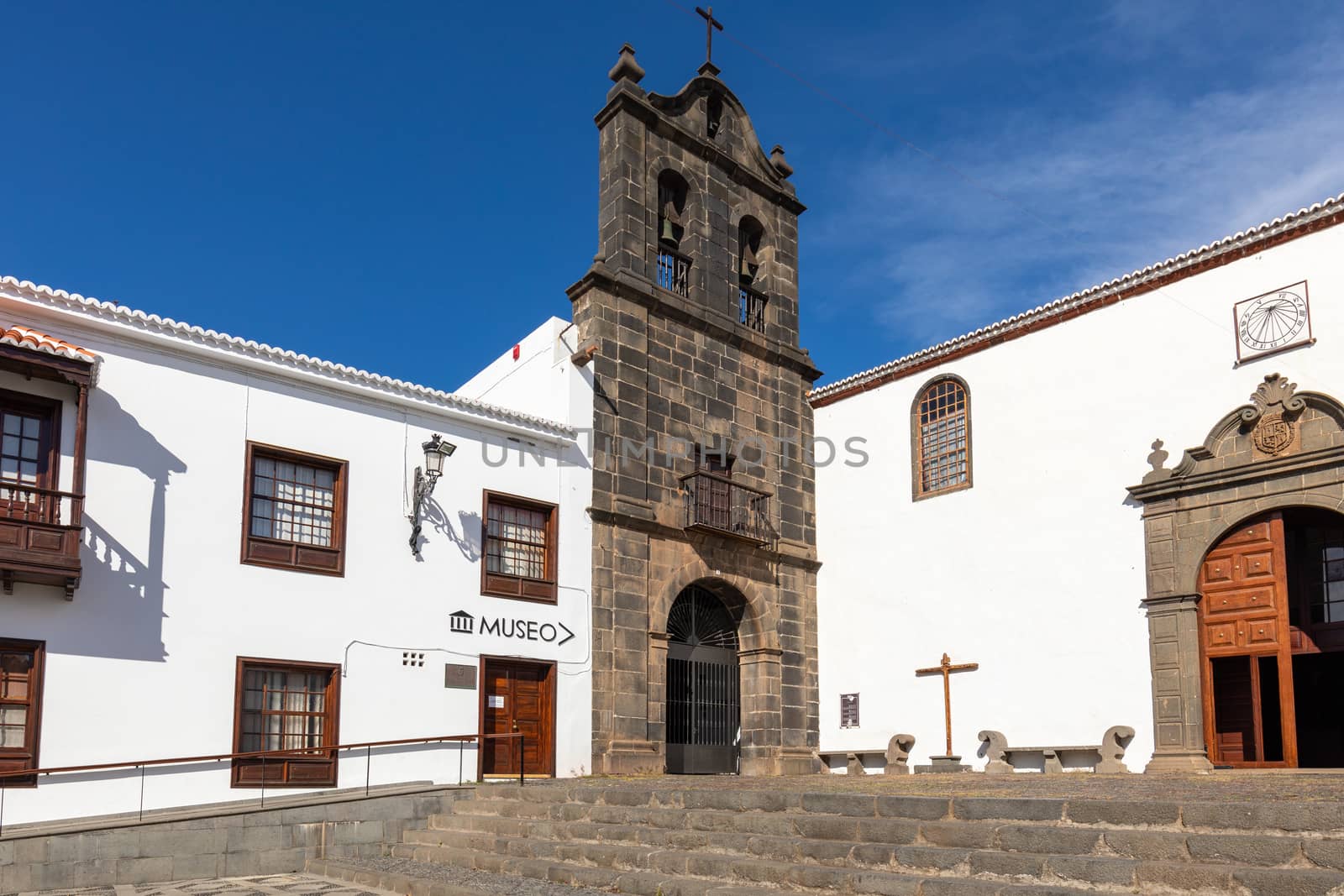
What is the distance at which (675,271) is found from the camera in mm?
17969

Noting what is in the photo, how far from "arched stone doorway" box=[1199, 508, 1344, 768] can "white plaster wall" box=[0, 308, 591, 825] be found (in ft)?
25.2

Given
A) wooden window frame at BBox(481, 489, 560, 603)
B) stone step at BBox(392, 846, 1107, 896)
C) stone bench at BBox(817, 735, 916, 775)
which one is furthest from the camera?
stone bench at BBox(817, 735, 916, 775)

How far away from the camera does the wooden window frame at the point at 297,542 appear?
501 inches

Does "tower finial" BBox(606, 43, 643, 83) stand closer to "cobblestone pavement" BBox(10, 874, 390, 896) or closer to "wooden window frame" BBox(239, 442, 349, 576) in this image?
"wooden window frame" BBox(239, 442, 349, 576)

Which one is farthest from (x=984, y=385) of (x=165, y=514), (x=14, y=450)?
(x=14, y=450)

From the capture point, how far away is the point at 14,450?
11328mm

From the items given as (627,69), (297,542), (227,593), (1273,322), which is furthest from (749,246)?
(227,593)

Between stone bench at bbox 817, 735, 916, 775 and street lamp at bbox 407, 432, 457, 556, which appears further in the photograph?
stone bench at bbox 817, 735, 916, 775

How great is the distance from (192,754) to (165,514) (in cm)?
239

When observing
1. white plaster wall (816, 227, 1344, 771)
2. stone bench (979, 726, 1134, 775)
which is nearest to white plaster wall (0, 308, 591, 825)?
white plaster wall (816, 227, 1344, 771)

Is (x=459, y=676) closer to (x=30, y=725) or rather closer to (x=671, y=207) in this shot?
(x=30, y=725)

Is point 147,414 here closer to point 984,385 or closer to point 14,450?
point 14,450

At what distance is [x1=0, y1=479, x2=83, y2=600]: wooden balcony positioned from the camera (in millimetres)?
10664

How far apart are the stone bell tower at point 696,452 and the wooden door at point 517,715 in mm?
737
